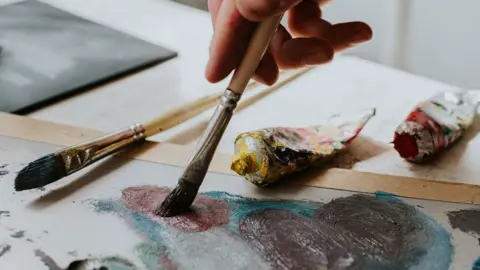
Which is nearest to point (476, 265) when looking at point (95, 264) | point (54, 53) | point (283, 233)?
point (283, 233)

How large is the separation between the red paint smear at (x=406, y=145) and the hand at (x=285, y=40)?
0.12 meters

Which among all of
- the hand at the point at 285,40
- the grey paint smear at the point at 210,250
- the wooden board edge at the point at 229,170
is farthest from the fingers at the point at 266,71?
the grey paint smear at the point at 210,250

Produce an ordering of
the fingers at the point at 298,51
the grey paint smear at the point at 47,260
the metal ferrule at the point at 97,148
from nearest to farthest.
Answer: the grey paint smear at the point at 47,260, the metal ferrule at the point at 97,148, the fingers at the point at 298,51

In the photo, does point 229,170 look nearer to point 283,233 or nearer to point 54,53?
point 283,233

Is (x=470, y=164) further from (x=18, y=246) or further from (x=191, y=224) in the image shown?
(x=18, y=246)

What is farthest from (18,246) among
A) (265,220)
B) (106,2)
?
(106,2)

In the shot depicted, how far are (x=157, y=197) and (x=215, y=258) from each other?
0.10 m

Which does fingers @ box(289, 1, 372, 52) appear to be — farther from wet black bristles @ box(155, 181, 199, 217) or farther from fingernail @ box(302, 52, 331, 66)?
wet black bristles @ box(155, 181, 199, 217)

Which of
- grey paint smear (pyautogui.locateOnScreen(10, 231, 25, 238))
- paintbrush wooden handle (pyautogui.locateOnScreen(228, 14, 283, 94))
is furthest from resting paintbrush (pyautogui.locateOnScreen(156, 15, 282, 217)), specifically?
grey paint smear (pyautogui.locateOnScreen(10, 231, 25, 238))

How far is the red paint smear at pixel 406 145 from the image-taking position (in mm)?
613

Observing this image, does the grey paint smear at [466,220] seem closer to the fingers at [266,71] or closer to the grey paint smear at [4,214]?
the fingers at [266,71]

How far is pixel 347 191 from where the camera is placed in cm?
57

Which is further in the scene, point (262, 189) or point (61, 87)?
point (61, 87)

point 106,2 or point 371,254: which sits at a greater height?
point 106,2
